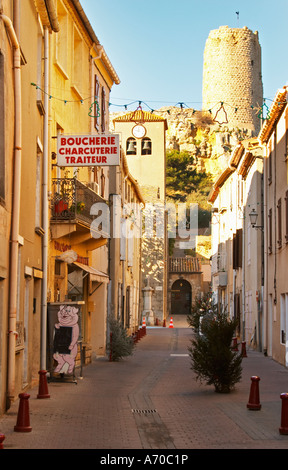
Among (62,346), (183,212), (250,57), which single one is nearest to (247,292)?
(62,346)

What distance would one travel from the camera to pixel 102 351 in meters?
25.8

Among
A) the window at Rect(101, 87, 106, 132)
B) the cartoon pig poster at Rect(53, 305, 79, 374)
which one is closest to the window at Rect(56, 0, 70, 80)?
the window at Rect(101, 87, 106, 132)

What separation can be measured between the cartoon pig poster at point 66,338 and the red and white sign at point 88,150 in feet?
11.0

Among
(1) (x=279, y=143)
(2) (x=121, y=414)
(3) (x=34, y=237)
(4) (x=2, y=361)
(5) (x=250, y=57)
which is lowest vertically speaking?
(2) (x=121, y=414)

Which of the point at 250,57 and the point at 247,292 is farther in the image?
the point at 250,57

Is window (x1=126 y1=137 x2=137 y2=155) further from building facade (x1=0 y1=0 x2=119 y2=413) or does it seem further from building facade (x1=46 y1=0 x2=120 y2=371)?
building facade (x1=0 y1=0 x2=119 y2=413)

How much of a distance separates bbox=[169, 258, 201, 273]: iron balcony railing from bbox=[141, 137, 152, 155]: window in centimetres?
1308

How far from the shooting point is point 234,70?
98.2 m

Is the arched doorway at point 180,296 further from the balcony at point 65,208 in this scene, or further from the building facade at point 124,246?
the balcony at point 65,208

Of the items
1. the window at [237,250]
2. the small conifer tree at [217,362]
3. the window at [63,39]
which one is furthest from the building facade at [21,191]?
the window at [237,250]

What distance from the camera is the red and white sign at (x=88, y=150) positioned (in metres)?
17.0
